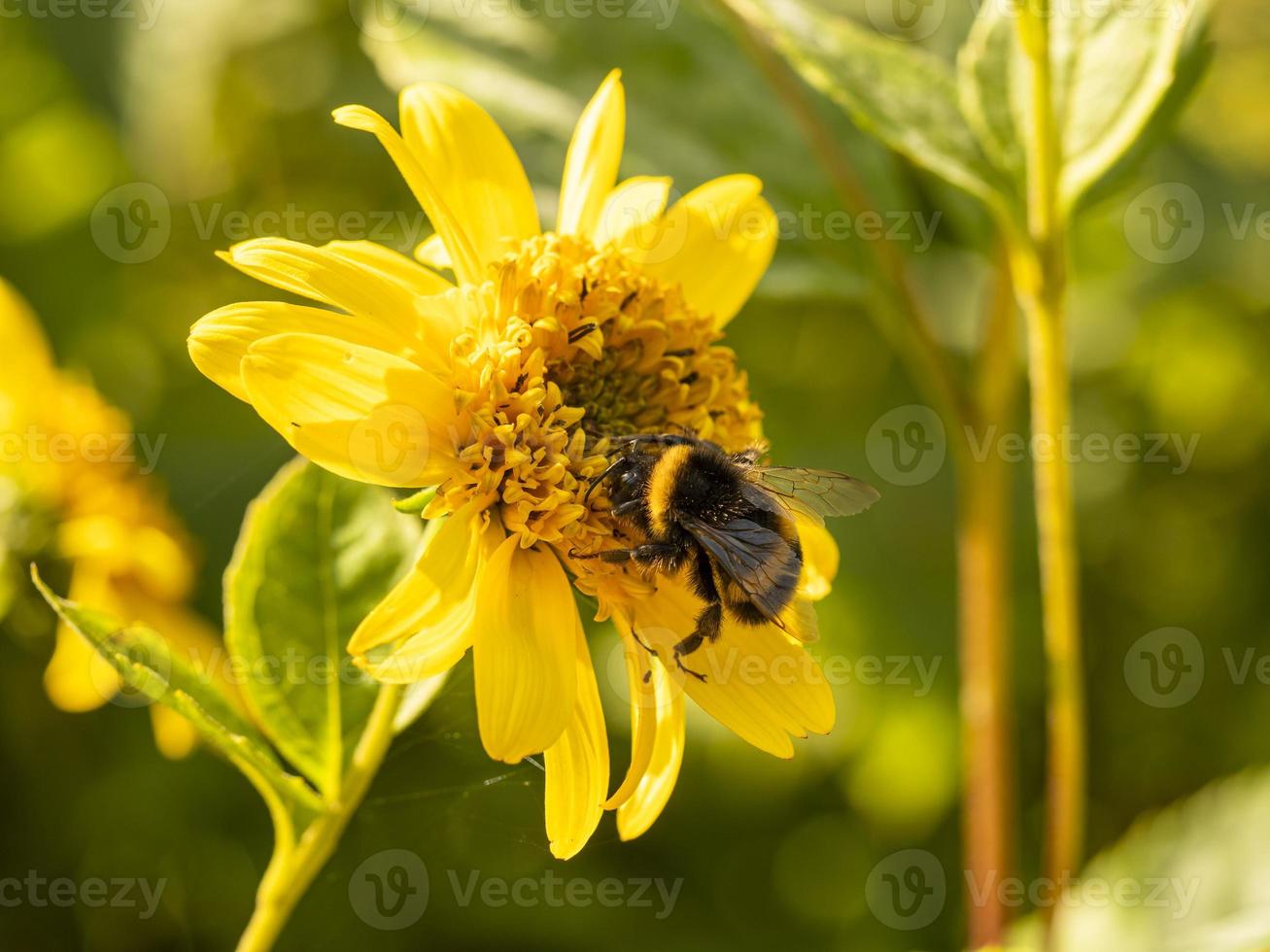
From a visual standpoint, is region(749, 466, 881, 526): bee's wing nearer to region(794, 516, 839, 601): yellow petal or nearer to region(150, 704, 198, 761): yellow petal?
region(794, 516, 839, 601): yellow petal

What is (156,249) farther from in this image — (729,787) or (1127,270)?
(1127,270)

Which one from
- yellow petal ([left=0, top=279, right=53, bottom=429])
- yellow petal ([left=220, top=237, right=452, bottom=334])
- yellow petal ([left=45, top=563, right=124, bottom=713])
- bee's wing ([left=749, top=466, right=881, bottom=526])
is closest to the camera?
yellow petal ([left=220, top=237, right=452, bottom=334])

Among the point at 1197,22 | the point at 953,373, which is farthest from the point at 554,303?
the point at 1197,22

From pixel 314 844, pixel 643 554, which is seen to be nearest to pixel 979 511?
pixel 643 554

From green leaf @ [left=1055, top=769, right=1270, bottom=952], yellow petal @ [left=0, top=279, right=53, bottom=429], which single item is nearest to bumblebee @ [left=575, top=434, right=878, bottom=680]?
green leaf @ [left=1055, top=769, right=1270, bottom=952]

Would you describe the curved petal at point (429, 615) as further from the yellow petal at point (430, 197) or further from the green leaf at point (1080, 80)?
the green leaf at point (1080, 80)

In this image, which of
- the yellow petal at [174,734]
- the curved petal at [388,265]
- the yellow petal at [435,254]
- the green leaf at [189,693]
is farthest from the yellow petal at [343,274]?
the yellow petal at [174,734]

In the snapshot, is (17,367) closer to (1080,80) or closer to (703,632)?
(703,632)
